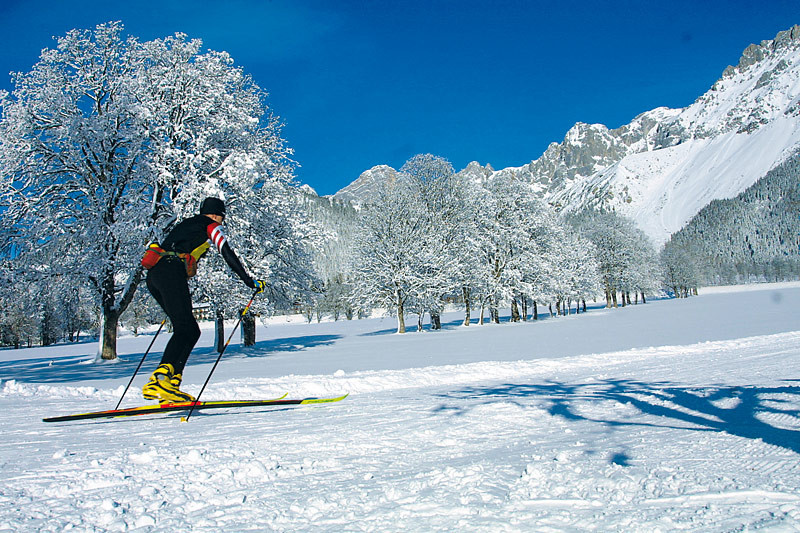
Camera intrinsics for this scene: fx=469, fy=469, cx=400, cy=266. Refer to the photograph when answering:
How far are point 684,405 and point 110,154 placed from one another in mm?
Answer: 21267

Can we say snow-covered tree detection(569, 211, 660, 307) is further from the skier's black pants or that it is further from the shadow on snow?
the skier's black pants

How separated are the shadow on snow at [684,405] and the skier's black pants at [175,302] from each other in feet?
10.0

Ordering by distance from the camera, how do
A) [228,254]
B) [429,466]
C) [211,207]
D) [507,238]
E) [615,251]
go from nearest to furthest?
[429,466]
[228,254]
[211,207]
[507,238]
[615,251]

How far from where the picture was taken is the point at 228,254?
518 centimetres

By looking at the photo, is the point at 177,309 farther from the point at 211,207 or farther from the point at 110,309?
the point at 110,309

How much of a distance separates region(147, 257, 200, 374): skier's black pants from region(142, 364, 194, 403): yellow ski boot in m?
0.08

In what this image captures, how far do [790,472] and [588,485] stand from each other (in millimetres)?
1195

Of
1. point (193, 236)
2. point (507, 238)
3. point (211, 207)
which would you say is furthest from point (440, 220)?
point (193, 236)

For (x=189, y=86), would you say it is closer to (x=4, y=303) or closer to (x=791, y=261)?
(x=4, y=303)

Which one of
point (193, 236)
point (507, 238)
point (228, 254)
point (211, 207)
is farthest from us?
point (507, 238)

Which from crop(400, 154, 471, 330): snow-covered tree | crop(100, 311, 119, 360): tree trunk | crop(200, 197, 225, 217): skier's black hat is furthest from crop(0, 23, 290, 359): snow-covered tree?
crop(400, 154, 471, 330): snow-covered tree

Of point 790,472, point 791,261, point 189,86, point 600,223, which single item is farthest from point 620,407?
point 791,261

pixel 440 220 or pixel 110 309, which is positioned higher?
pixel 440 220

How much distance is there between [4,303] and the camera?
18188 millimetres
